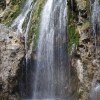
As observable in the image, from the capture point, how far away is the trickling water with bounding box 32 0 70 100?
17.5 m

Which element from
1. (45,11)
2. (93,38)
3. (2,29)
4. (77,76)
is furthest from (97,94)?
(45,11)

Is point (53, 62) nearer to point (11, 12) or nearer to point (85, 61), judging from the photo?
point (85, 61)

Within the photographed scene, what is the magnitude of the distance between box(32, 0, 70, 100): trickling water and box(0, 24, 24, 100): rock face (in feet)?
6.40

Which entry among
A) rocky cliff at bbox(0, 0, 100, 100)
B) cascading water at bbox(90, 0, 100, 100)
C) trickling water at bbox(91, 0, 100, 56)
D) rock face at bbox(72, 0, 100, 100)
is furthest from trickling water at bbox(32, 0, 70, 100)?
trickling water at bbox(91, 0, 100, 56)

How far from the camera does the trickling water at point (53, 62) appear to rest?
17.5m

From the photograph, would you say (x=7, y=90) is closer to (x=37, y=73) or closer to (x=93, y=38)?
(x=37, y=73)

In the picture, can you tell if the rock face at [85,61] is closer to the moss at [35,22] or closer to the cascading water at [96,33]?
the cascading water at [96,33]

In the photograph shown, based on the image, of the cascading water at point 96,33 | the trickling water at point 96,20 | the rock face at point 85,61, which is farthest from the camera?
the trickling water at point 96,20

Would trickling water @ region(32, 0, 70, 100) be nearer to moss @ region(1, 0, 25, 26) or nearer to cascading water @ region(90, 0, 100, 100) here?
cascading water @ region(90, 0, 100, 100)

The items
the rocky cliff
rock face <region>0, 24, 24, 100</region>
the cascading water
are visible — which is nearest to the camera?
the cascading water

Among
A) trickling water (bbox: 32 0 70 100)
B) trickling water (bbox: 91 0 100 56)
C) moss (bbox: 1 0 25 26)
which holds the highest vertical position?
moss (bbox: 1 0 25 26)

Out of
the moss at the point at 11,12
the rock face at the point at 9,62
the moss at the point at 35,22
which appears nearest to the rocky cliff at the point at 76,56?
the rock face at the point at 9,62

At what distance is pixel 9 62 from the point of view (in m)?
16.2

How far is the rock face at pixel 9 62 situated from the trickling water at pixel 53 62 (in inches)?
76.8
